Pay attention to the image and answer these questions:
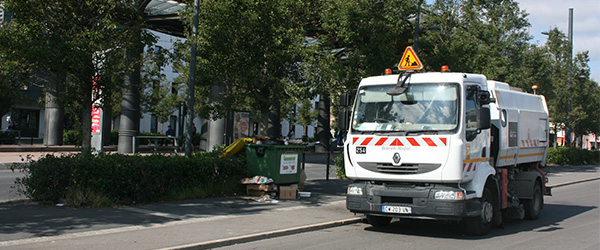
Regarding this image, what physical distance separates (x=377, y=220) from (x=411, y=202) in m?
1.56

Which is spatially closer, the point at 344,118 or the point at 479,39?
the point at 344,118

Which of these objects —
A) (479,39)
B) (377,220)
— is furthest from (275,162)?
(479,39)

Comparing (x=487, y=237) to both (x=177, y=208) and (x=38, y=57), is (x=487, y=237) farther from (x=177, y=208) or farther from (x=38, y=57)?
(x=38, y=57)

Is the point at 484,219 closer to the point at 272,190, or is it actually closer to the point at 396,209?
the point at 396,209

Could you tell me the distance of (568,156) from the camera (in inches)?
1364

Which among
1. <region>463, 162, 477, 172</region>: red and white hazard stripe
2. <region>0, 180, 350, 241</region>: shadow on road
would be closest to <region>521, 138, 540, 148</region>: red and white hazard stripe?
<region>463, 162, 477, 172</region>: red and white hazard stripe

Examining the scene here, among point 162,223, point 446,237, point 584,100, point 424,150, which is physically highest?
point 584,100

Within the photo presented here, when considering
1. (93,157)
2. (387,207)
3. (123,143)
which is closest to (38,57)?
(93,157)

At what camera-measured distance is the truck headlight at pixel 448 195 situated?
8445 mm

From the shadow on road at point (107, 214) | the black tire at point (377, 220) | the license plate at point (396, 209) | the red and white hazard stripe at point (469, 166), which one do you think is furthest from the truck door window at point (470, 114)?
the shadow on road at point (107, 214)

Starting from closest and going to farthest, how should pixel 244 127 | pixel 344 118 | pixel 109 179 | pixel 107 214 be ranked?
pixel 107 214
pixel 344 118
pixel 109 179
pixel 244 127

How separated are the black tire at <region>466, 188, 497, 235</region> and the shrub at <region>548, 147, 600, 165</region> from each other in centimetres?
2697

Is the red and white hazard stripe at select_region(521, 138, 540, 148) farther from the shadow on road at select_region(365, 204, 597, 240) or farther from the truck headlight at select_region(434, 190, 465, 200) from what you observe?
the truck headlight at select_region(434, 190, 465, 200)

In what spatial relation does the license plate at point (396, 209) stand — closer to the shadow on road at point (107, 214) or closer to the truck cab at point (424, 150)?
the truck cab at point (424, 150)
